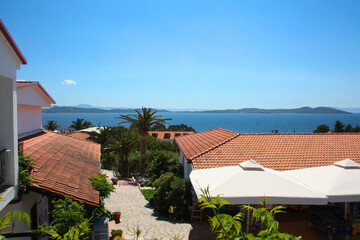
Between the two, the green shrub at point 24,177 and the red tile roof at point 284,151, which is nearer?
the green shrub at point 24,177

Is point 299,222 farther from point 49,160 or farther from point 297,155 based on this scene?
→ point 49,160

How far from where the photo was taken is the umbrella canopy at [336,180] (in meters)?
7.78

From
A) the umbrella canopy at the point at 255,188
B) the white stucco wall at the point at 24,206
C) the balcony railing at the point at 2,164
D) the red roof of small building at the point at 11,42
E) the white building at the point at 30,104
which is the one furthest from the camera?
the white building at the point at 30,104

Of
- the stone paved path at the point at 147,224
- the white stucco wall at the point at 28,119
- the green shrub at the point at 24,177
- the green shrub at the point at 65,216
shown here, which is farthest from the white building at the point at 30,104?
the green shrub at the point at 65,216

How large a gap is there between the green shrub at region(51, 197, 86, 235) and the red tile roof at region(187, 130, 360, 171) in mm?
7616

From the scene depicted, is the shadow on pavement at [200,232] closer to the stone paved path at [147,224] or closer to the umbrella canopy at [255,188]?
the stone paved path at [147,224]

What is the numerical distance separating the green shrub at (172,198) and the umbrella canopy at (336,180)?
562 cm

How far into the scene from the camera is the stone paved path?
9.85 meters

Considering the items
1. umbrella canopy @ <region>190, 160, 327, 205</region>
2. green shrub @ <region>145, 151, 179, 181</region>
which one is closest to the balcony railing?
umbrella canopy @ <region>190, 160, 327, 205</region>

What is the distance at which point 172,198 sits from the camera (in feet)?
42.5

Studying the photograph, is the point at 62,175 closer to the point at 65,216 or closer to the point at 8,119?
the point at 65,216

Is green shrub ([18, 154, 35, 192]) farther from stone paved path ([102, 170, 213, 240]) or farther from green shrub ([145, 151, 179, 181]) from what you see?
green shrub ([145, 151, 179, 181])

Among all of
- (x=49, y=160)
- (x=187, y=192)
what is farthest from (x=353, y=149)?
(x=49, y=160)

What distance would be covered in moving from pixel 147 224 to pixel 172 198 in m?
2.03
